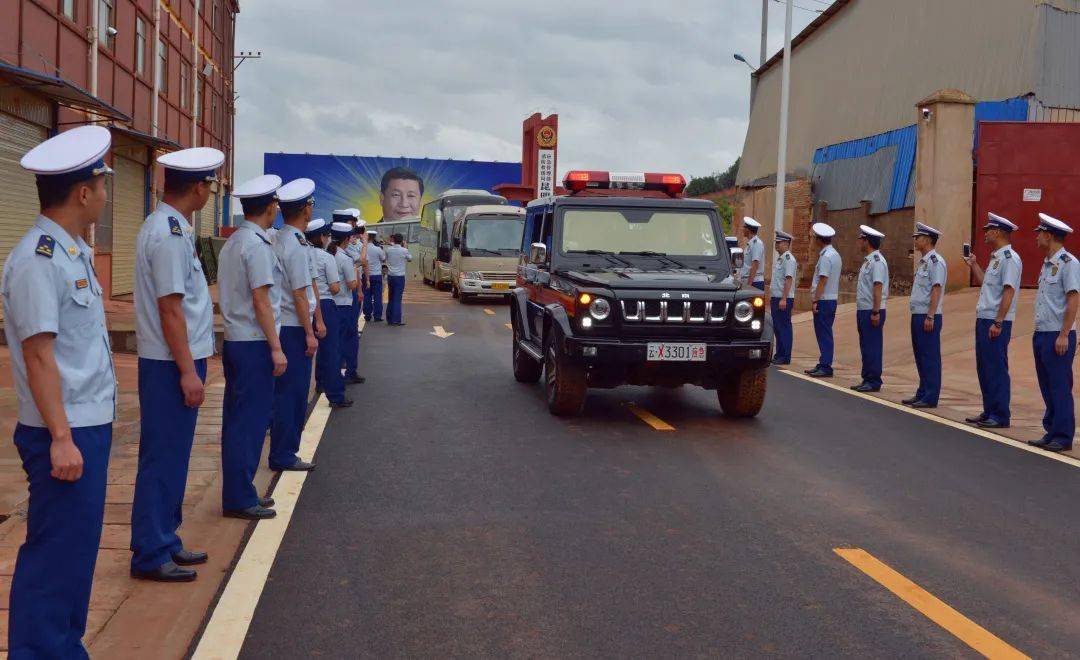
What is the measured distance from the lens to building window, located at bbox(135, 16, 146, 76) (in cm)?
2935

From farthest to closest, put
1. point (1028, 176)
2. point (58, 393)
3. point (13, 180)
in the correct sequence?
point (1028, 176) < point (13, 180) < point (58, 393)

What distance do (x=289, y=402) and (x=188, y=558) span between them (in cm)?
241

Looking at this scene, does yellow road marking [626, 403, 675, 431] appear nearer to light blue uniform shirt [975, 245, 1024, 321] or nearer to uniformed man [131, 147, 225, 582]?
light blue uniform shirt [975, 245, 1024, 321]

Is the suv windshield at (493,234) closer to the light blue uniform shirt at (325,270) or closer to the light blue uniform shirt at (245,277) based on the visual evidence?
the light blue uniform shirt at (325,270)

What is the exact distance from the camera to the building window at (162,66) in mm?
33622

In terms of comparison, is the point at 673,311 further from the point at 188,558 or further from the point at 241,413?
the point at 188,558

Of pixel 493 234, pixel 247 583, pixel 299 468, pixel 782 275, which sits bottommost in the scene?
pixel 247 583

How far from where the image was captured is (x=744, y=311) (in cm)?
1015

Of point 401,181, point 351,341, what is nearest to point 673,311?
point 351,341

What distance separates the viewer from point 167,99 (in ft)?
116

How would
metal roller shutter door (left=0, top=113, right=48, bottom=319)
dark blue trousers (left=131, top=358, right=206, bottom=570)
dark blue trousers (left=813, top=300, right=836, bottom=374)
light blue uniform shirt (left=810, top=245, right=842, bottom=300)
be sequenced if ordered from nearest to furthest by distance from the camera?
dark blue trousers (left=131, top=358, right=206, bottom=570)
dark blue trousers (left=813, top=300, right=836, bottom=374)
light blue uniform shirt (left=810, top=245, right=842, bottom=300)
metal roller shutter door (left=0, top=113, right=48, bottom=319)

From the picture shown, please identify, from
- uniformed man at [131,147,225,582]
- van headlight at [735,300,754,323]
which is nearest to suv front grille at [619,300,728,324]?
van headlight at [735,300,754,323]

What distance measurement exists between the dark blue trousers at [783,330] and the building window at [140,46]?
64.0ft

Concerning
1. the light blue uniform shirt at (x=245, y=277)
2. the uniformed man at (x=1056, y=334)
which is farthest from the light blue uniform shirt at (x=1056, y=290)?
the light blue uniform shirt at (x=245, y=277)
